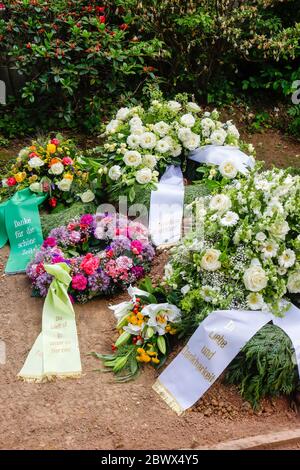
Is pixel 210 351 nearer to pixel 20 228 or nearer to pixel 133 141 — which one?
pixel 20 228

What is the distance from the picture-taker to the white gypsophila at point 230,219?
3.17 metres

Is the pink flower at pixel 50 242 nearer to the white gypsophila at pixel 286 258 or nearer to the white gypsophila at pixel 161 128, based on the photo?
the white gypsophila at pixel 161 128

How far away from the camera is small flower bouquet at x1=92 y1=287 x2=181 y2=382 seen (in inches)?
127

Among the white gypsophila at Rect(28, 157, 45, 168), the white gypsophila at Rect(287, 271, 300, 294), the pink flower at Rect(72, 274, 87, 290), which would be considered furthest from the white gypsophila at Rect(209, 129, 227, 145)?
the white gypsophila at Rect(287, 271, 300, 294)

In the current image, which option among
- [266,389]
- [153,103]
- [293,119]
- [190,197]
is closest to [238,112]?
[293,119]

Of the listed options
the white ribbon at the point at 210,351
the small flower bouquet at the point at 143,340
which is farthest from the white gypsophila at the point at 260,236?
the small flower bouquet at the point at 143,340

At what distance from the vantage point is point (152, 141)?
14.4 feet

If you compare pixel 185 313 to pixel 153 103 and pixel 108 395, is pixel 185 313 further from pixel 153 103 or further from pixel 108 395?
pixel 153 103

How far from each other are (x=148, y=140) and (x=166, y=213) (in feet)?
1.94

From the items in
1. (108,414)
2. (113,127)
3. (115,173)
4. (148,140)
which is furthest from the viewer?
(113,127)

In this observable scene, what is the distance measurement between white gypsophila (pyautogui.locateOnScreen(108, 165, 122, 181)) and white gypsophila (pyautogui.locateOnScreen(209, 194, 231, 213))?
3.73 feet

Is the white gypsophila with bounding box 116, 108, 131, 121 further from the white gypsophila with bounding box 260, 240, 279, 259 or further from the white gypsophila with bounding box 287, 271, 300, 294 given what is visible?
the white gypsophila with bounding box 287, 271, 300, 294

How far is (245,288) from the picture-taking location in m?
3.16

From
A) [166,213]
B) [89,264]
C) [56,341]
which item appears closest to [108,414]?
[56,341]
